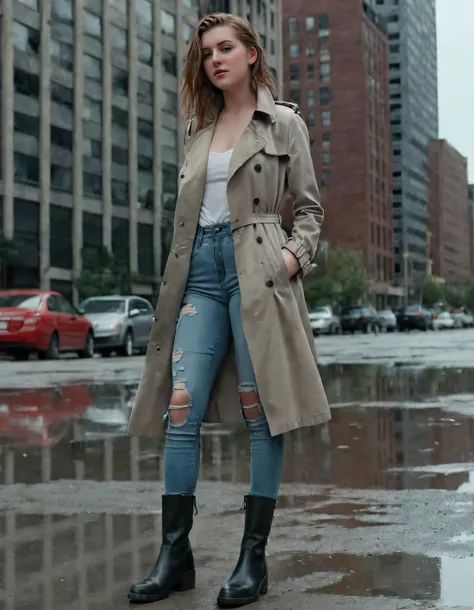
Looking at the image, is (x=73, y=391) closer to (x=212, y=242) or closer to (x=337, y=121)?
(x=212, y=242)

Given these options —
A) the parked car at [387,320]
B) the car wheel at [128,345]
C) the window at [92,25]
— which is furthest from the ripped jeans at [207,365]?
the parked car at [387,320]

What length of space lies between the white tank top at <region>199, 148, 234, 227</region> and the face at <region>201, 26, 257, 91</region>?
0.28 m

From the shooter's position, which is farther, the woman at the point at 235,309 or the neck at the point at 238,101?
the neck at the point at 238,101

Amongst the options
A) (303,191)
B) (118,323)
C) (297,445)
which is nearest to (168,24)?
(118,323)

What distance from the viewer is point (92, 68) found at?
210 ft

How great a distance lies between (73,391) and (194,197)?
9.88m

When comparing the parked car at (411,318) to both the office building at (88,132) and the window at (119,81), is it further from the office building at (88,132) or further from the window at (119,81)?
the window at (119,81)

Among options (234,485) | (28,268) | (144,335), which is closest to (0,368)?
(144,335)

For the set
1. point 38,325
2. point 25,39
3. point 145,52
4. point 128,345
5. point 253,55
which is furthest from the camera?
point 145,52

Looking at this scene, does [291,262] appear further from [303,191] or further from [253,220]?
[303,191]

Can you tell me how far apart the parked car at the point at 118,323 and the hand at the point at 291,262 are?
22610 millimetres

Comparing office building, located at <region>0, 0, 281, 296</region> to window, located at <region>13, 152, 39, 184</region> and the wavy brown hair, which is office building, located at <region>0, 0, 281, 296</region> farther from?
the wavy brown hair

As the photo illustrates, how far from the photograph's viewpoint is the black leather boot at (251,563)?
355 cm

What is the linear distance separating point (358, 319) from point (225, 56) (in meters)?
56.6
